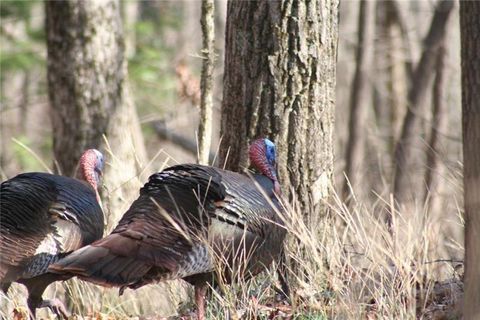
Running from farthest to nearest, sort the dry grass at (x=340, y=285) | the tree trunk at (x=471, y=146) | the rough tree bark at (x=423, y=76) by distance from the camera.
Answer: the rough tree bark at (x=423, y=76)
the dry grass at (x=340, y=285)
the tree trunk at (x=471, y=146)

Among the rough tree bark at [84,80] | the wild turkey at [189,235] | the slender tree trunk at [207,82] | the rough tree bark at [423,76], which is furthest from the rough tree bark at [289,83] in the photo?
the rough tree bark at [423,76]

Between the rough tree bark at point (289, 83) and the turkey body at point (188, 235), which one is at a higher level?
the rough tree bark at point (289, 83)

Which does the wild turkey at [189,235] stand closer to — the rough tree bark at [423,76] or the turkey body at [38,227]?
the turkey body at [38,227]

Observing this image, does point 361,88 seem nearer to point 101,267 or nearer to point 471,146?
point 101,267

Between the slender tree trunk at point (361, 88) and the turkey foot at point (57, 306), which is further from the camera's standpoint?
the slender tree trunk at point (361, 88)

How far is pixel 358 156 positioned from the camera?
13.5 m

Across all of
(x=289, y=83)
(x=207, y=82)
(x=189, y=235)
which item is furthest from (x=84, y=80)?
(x=189, y=235)

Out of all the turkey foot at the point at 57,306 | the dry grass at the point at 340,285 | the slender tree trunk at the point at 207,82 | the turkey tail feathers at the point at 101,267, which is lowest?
the turkey foot at the point at 57,306

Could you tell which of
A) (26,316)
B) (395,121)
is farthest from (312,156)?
(395,121)

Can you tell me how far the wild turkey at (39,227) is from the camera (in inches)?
226

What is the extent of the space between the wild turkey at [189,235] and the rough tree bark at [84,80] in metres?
3.40

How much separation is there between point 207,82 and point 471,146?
3516mm

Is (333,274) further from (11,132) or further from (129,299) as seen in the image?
(11,132)

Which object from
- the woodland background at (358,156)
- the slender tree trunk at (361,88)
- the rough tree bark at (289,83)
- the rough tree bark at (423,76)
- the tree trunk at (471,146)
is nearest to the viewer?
the tree trunk at (471,146)
